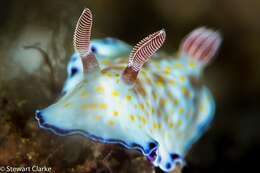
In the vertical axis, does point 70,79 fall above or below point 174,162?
above

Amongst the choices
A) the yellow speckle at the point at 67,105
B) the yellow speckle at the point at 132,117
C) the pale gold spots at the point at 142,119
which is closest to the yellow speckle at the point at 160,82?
the pale gold spots at the point at 142,119

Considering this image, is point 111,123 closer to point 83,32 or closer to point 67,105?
point 67,105

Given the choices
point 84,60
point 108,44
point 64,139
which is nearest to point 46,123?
point 64,139

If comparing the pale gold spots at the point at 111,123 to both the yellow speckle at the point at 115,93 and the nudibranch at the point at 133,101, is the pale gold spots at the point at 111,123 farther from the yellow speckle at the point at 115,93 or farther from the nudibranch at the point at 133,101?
the yellow speckle at the point at 115,93

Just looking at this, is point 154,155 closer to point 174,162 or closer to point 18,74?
point 174,162

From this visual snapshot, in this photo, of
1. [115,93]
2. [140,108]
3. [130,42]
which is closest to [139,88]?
[140,108]

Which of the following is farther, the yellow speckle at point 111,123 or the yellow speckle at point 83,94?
the yellow speckle at point 83,94

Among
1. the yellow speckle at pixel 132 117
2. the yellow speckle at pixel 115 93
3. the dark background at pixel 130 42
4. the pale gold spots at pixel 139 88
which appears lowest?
the dark background at pixel 130 42
